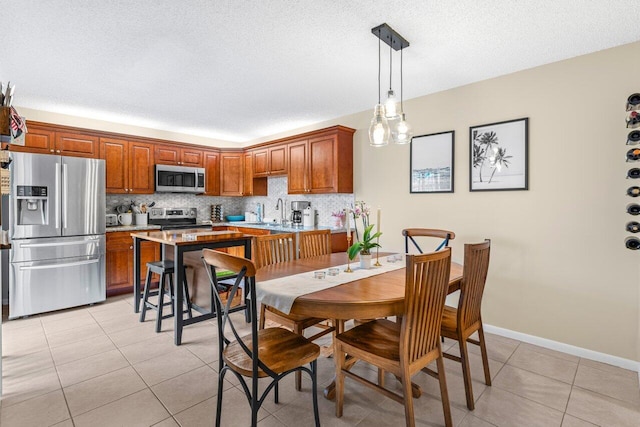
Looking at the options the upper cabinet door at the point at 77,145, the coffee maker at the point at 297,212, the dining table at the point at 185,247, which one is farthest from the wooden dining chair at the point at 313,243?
the upper cabinet door at the point at 77,145

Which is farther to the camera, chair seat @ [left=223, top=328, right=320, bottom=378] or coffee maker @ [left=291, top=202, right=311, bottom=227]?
coffee maker @ [left=291, top=202, right=311, bottom=227]

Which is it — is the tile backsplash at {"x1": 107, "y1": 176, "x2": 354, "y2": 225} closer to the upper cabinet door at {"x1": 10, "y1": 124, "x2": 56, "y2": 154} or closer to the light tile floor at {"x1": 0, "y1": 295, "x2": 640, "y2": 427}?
the upper cabinet door at {"x1": 10, "y1": 124, "x2": 56, "y2": 154}

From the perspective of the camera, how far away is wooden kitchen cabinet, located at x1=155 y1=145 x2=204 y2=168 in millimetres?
4859

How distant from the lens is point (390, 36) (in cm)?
230

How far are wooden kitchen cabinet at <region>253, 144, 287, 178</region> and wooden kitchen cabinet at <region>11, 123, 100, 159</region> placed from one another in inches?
88.0

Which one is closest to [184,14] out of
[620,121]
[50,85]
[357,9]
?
[357,9]

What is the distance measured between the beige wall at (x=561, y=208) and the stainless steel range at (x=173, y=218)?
3838 millimetres

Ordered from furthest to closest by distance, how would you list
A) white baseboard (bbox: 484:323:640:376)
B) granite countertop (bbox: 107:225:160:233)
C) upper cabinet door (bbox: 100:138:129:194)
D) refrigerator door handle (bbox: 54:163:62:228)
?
upper cabinet door (bbox: 100:138:129:194) → granite countertop (bbox: 107:225:160:233) → refrigerator door handle (bbox: 54:163:62:228) → white baseboard (bbox: 484:323:640:376)

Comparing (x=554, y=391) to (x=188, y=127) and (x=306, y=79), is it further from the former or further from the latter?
(x=188, y=127)

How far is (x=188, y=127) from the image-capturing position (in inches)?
198

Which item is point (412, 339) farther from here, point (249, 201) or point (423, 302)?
point (249, 201)

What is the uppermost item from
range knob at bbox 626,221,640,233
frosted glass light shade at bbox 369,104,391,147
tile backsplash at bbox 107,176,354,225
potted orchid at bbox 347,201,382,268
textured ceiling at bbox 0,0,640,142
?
textured ceiling at bbox 0,0,640,142

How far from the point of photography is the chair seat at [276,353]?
1517 millimetres

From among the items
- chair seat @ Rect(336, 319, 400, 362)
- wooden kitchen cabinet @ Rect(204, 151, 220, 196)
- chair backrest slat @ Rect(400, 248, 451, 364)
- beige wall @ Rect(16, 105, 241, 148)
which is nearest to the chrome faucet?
wooden kitchen cabinet @ Rect(204, 151, 220, 196)
